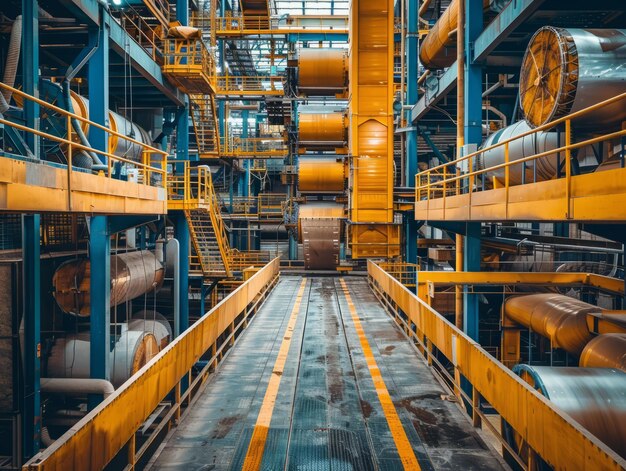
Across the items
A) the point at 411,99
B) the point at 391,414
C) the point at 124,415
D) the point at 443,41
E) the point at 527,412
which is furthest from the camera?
the point at 411,99

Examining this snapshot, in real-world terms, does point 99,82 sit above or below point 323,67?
below

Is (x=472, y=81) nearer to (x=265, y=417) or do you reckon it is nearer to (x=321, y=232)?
(x=321, y=232)

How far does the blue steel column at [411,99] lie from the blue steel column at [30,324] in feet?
Result: 49.4

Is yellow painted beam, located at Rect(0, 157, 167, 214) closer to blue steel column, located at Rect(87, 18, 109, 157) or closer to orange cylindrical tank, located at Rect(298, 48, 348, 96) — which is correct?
blue steel column, located at Rect(87, 18, 109, 157)

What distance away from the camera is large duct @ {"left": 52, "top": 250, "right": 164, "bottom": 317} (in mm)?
11547

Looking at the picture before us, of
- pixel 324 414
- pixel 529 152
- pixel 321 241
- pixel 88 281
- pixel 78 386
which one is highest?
pixel 529 152

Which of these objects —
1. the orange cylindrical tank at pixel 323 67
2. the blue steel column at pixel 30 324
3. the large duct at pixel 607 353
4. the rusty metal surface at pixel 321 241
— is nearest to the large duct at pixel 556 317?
the large duct at pixel 607 353

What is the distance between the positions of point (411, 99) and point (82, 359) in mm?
17554

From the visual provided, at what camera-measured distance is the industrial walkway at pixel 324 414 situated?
528 centimetres

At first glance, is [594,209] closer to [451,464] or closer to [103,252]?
[451,464]

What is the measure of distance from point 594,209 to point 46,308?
1200 cm

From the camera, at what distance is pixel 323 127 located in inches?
841

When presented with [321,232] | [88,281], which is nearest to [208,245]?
[321,232]

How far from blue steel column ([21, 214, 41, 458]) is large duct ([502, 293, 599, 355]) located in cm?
1005
